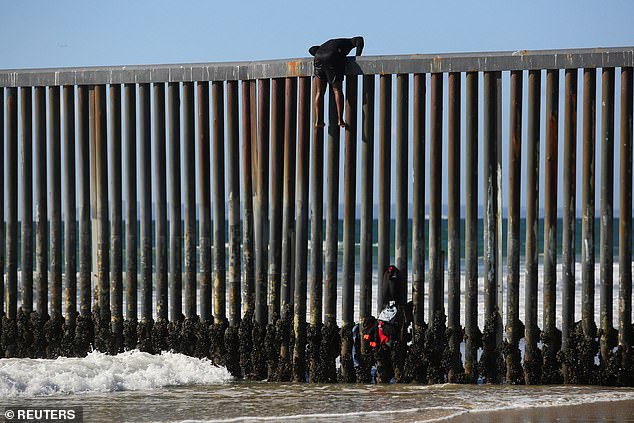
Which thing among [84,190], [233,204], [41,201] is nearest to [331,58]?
[233,204]

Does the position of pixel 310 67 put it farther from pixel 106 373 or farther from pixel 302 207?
pixel 106 373

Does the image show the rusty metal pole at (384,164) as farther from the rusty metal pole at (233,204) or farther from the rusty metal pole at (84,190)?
the rusty metal pole at (84,190)

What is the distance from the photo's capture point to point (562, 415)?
659 centimetres

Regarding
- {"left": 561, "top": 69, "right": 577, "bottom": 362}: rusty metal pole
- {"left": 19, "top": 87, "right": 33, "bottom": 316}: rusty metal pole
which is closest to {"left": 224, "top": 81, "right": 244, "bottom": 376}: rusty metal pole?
{"left": 19, "top": 87, "right": 33, "bottom": 316}: rusty metal pole

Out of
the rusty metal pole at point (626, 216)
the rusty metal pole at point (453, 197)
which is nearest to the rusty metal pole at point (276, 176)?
the rusty metal pole at point (453, 197)

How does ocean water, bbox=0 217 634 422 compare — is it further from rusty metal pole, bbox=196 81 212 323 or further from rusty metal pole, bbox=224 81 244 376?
rusty metal pole, bbox=196 81 212 323

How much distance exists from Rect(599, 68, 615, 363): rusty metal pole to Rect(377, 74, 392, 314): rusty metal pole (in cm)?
184

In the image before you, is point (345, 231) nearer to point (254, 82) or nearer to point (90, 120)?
point (254, 82)

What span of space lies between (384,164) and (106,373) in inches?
125

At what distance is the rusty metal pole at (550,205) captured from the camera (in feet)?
24.9

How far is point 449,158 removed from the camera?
7703 mm

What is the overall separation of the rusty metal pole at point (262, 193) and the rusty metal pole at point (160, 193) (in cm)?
94

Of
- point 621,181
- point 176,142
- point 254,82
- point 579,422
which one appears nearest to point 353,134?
point 254,82

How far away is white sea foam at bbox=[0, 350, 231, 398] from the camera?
7.72 m
